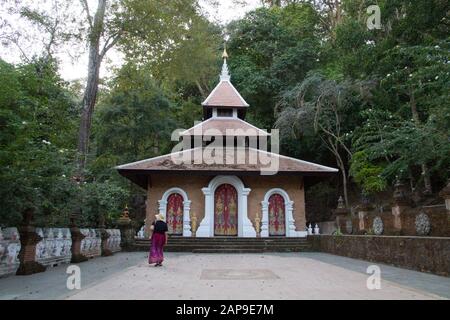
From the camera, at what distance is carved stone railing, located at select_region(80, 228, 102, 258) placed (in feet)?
41.8

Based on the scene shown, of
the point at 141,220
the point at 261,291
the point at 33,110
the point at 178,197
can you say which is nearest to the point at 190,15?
the point at 178,197

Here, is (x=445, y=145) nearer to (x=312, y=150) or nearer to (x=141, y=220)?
(x=312, y=150)

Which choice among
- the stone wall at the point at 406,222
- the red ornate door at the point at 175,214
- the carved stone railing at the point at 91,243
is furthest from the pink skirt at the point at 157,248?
the red ornate door at the point at 175,214

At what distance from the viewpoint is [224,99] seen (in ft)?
78.4

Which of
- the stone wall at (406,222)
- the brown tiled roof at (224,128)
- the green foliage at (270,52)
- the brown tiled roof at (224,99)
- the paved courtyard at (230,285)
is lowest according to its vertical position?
the paved courtyard at (230,285)

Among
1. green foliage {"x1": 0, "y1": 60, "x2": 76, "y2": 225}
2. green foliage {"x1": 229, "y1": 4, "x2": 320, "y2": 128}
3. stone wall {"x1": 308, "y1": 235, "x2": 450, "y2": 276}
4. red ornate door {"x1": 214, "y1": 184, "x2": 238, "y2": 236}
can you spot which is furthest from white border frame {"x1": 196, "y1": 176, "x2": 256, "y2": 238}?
green foliage {"x1": 229, "y1": 4, "x2": 320, "y2": 128}

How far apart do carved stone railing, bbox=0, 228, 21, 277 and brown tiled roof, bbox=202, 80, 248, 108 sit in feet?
52.1

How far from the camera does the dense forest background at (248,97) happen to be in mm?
9547

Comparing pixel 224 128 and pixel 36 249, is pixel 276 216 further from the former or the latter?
pixel 36 249

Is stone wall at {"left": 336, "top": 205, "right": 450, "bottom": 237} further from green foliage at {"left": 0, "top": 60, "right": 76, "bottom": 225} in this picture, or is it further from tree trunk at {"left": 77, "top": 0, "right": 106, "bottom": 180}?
tree trunk at {"left": 77, "top": 0, "right": 106, "bottom": 180}

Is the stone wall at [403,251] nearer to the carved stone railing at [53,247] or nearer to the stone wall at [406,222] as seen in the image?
the stone wall at [406,222]

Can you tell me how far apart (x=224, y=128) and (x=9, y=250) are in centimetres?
1501

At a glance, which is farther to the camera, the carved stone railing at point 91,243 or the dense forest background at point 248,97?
the carved stone railing at point 91,243

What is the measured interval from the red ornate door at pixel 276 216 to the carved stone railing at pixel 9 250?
12.9m
